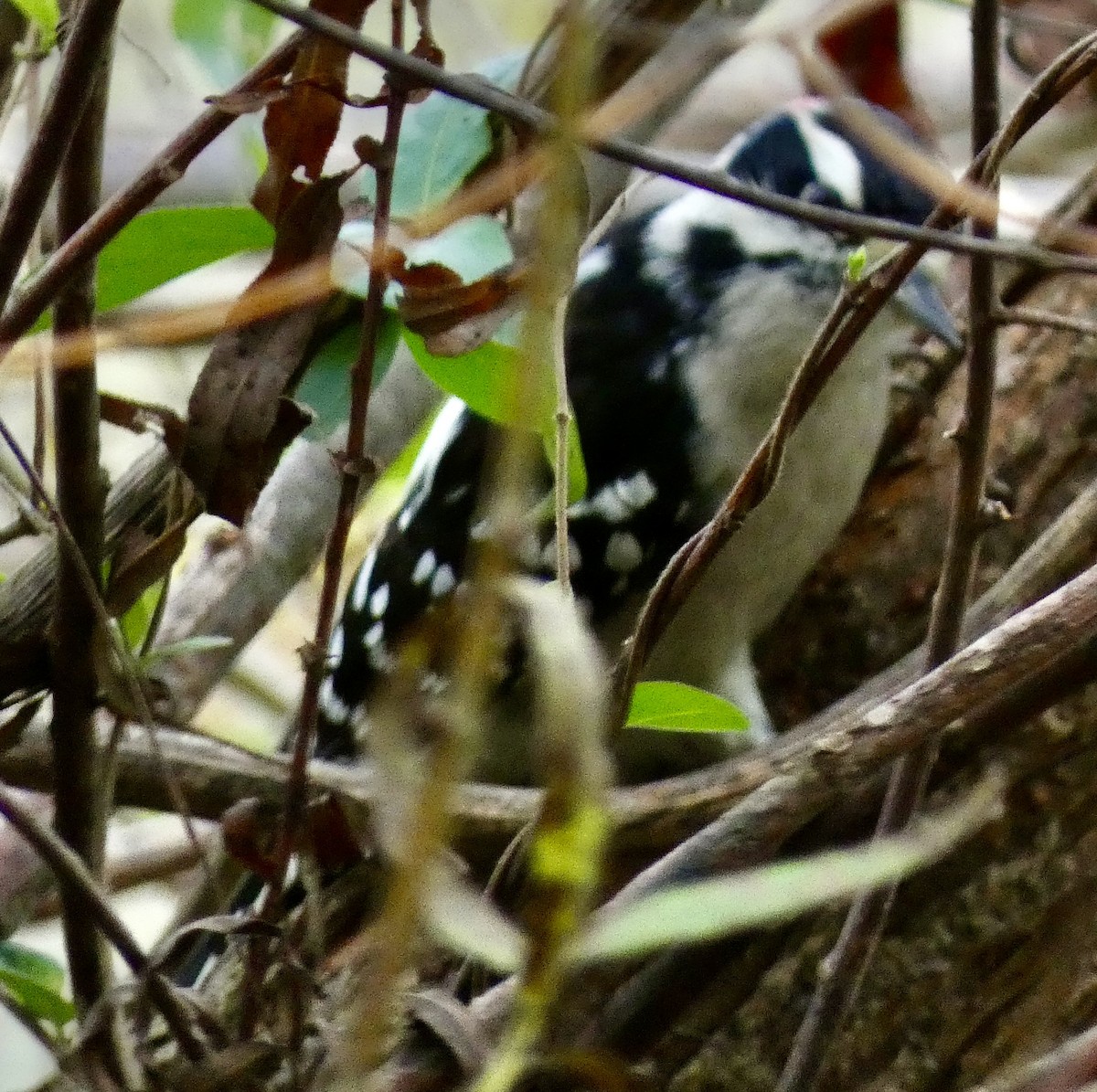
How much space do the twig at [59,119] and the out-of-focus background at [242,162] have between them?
1.91ft

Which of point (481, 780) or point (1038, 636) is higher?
point (481, 780)

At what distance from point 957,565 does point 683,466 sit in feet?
2.26

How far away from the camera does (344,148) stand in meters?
2.62

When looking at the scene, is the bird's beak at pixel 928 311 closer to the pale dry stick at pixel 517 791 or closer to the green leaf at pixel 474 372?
the pale dry stick at pixel 517 791

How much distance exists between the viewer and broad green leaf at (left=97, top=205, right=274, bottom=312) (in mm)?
742

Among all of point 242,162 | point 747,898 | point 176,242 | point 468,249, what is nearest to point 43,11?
point 176,242

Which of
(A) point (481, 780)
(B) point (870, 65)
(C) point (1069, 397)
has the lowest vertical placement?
(A) point (481, 780)

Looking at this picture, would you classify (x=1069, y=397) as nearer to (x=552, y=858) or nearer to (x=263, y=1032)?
(x=263, y=1032)

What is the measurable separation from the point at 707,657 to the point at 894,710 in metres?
0.77

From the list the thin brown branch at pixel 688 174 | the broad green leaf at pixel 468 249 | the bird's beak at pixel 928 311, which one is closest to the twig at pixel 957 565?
the thin brown branch at pixel 688 174

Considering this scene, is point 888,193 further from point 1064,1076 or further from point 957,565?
point 1064,1076

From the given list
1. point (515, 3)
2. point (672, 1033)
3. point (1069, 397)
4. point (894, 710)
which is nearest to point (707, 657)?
point (1069, 397)

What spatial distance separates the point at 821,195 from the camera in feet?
5.45

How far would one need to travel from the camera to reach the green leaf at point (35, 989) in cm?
79
